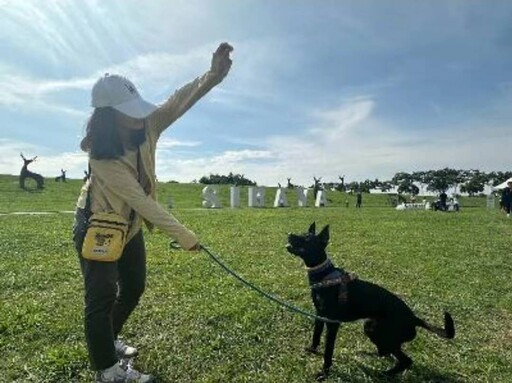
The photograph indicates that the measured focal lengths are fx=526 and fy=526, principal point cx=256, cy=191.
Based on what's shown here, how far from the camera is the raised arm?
4.58 meters

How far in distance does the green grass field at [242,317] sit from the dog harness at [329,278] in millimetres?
805

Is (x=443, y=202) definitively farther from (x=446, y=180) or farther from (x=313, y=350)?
(x=446, y=180)

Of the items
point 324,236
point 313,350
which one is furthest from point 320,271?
point 313,350

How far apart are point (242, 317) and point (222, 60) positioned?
338cm

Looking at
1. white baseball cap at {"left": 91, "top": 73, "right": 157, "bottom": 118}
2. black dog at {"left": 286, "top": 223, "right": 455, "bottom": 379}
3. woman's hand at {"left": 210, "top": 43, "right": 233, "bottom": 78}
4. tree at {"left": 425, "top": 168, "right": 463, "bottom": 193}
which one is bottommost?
black dog at {"left": 286, "top": 223, "right": 455, "bottom": 379}

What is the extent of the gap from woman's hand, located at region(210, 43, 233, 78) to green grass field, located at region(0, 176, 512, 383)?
276 cm

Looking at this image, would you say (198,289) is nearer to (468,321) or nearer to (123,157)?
(468,321)

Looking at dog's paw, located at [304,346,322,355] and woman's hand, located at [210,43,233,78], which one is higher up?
woman's hand, located at [210,43,233,78]

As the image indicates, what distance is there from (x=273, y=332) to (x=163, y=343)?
130cm

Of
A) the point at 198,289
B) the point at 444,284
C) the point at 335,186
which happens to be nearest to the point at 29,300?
the point at 198,289

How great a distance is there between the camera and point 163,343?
561 cm

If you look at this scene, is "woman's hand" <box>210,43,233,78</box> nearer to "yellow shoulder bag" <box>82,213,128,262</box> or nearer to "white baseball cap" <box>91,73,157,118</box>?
"white baseball cap" <box>91,73,157,118</box>

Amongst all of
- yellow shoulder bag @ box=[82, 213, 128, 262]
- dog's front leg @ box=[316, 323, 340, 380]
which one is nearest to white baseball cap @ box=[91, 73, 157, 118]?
yellow shoulder bag @ box=[82, 213, 128, 262]

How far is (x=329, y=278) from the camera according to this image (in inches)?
197
